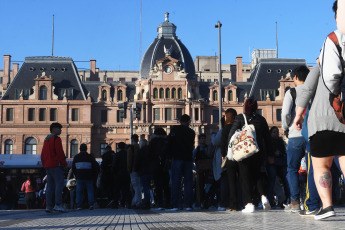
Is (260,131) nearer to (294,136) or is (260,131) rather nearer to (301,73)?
(294,136)

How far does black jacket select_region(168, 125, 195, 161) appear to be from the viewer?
12.4 metres

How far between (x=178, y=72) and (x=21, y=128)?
1915cm

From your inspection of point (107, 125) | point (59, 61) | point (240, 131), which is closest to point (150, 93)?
point (107, 125)

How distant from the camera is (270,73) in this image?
222 ft

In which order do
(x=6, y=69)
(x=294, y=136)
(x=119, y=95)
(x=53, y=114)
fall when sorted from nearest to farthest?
(x=294, y=136)
(x=53, y=114)
(x=119, y=95)
(x=6, y=69)

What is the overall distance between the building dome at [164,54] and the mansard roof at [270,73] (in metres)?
8.12

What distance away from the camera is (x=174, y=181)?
41.1 ft

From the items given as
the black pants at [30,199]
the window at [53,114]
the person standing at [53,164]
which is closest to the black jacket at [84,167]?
the person standing at [53,164]

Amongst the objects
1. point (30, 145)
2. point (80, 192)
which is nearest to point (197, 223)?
point (80, 192)

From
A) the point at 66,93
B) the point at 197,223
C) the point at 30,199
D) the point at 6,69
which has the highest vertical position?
the point at 6,69

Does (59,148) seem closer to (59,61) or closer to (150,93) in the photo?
(150,93)

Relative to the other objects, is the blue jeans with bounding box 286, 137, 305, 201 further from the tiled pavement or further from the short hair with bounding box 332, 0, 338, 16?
the short hair with bounding box 332, 0, 338, 16

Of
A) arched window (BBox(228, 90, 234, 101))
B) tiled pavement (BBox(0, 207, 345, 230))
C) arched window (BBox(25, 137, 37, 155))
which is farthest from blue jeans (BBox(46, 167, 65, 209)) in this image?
arched window (BBox(228, 90, 234, 101))

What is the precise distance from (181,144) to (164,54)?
53.5 metres
